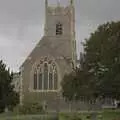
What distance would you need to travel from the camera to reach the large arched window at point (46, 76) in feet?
347

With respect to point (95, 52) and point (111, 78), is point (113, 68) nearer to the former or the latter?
point (111, 78)

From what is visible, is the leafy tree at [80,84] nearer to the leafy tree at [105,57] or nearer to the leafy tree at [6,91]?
the leafy tree at [105,57]

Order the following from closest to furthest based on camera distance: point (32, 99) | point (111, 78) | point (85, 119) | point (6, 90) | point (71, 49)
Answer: point (85, 119), point (111, 78), point (6, 90), point (32, 99), point (71, 49)

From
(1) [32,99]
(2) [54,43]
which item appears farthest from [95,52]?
(2) [54,43]

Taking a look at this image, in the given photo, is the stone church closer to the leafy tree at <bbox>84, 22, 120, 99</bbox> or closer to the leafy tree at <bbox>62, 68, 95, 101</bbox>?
the leafy tree at <bbox>62, 68, 95, 101</bbox>

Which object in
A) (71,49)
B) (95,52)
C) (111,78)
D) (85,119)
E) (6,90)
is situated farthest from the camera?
(71,49)

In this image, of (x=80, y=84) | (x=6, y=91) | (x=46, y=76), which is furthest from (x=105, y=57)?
(x=46, y=76)

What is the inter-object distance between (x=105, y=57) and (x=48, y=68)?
56.8 m

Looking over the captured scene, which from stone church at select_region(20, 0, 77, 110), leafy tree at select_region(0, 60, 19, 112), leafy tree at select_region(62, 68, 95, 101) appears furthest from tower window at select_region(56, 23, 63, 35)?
leafy tree at select_region(0, 60, 19, 112)

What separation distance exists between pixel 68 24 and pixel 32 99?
2315 cm

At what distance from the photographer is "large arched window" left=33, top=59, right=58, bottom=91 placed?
106 m

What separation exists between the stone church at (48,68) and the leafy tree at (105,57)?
48567 mm

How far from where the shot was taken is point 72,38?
113188mm

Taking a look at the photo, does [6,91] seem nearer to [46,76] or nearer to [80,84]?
[80,84]
